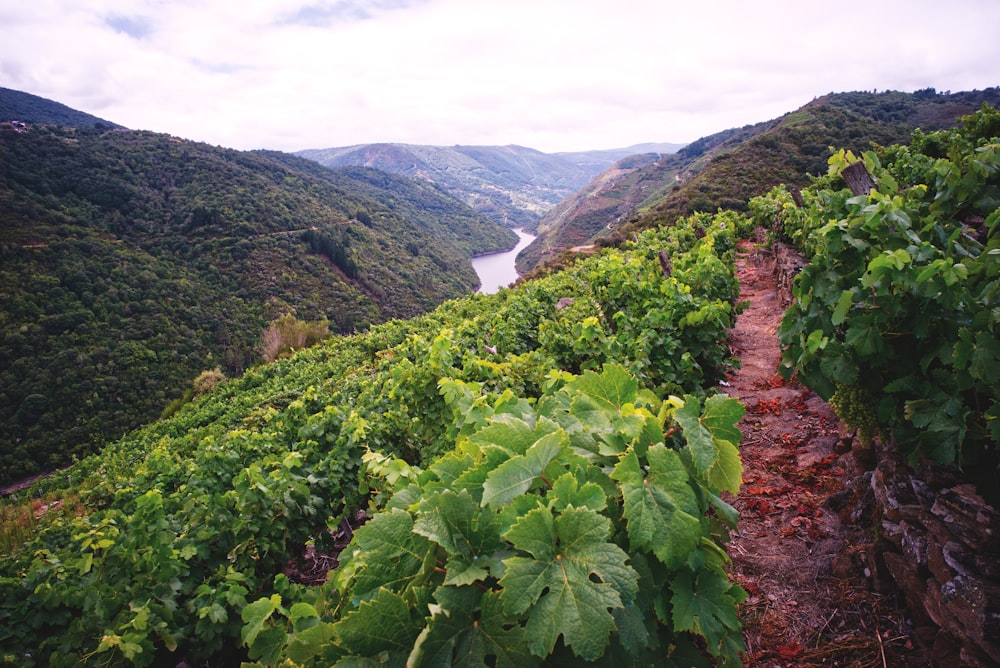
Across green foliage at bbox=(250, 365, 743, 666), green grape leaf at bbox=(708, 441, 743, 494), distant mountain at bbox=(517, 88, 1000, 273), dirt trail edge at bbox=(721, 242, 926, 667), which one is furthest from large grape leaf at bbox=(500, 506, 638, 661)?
distant mountain at bbox=(517, 88, 1000, 273)

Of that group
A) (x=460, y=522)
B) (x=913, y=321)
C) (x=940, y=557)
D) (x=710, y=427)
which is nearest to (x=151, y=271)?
(x=460, y=522)

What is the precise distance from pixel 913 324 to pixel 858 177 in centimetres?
187

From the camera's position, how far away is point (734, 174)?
141ft

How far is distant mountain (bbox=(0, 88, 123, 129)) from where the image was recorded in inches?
5723

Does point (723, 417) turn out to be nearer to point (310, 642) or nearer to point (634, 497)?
point (634, 497)

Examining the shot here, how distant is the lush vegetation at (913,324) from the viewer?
2020mm

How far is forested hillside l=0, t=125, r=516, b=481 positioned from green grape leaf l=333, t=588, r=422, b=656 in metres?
55.2

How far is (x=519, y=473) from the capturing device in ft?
4.28

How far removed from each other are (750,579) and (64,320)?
72.7 meters

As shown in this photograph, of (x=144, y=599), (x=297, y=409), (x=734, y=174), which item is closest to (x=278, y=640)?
(x=144, y=599)

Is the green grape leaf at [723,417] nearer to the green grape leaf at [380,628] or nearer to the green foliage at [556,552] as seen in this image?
the green foliage at [556,552]

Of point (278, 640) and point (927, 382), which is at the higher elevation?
point (927, 382)

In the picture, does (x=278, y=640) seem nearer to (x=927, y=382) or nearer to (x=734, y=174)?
(x=927, y=382)

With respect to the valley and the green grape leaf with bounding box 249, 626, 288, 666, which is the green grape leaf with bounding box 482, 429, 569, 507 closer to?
the valley
